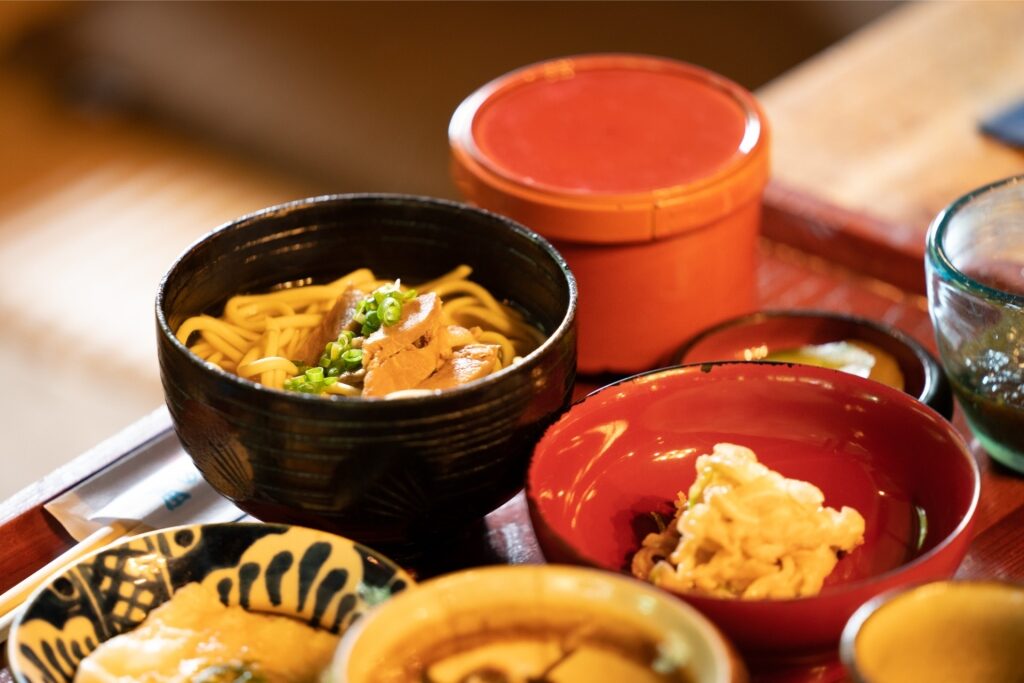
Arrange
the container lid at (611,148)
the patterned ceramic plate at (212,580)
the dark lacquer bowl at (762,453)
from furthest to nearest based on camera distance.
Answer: the container lid at (611,148), the dark lacquer bowl at (762,453), the patterned ceramic plate at (212,580)

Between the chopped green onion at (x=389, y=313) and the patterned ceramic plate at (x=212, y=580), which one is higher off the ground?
the chopped green onion at (x=389, y=313)

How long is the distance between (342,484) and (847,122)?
1.49 metres

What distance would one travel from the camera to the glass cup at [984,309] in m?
1.33

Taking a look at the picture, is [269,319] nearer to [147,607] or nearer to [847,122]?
[147,607]

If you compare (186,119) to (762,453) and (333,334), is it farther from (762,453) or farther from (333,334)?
(762,453)

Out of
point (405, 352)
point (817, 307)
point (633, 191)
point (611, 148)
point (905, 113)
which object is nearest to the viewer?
point (405, 352)

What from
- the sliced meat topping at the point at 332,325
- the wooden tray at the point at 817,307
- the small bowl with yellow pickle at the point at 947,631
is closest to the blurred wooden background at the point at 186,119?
the wooden tray at the point at 817,307

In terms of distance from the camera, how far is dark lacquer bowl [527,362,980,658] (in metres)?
1.17

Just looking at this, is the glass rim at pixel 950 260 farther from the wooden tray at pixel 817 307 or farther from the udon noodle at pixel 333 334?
the udon noodle at pixel 333 334

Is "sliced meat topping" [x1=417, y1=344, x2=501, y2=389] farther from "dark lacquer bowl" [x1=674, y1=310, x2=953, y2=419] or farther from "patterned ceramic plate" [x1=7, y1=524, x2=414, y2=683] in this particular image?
"dark lacquer bowl" [x1=674, y1=310, x2=953, y2=419]

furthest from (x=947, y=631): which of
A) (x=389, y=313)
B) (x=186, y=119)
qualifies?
(x=186, y=119)

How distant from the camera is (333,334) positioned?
1361mm

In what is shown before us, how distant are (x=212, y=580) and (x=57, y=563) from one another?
277 mm

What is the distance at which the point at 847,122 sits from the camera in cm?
230
